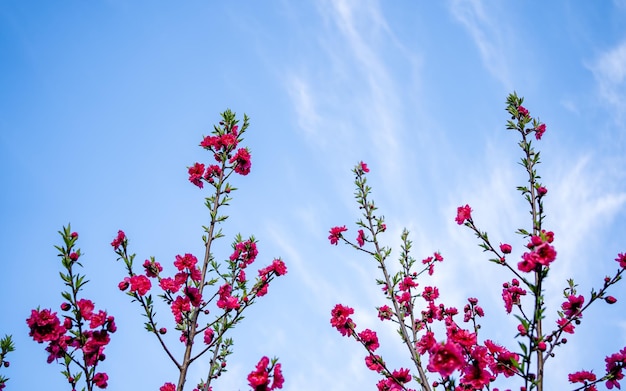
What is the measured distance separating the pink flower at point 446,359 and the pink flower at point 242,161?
3672mm

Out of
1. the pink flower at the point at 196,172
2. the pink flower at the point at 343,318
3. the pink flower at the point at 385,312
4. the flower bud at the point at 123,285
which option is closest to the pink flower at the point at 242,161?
the pink flower at the point at 196,172

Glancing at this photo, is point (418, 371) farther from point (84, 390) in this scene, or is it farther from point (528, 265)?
point (84, 390)

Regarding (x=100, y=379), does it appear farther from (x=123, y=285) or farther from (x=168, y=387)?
(x=168, y=387)

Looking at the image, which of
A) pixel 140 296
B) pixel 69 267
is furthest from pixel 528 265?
pixel 69 267

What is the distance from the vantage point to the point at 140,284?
407 cm

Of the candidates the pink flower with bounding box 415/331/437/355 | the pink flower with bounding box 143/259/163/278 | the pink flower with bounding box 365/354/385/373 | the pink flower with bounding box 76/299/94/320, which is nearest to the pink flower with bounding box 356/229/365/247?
the pink flower with bounding box 365/354/385/373

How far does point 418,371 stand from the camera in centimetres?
505

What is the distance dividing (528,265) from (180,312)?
3.83m

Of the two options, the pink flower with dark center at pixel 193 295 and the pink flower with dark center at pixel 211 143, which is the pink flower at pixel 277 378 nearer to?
the pink flower with dark center at pixel 193 295

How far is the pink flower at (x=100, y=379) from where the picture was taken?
3.56 m

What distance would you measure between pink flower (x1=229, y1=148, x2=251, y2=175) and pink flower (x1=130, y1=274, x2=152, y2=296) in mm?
2065

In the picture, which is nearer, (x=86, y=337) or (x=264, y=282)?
(x=86, y=337)

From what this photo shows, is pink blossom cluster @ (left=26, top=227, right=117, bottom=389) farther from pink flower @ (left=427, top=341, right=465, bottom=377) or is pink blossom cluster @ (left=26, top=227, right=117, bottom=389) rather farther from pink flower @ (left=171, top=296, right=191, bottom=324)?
pink flower @ (left=427, top=341, right=465, bottom=377)

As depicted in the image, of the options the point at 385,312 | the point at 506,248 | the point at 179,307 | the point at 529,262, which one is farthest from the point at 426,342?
the point at 179,307
